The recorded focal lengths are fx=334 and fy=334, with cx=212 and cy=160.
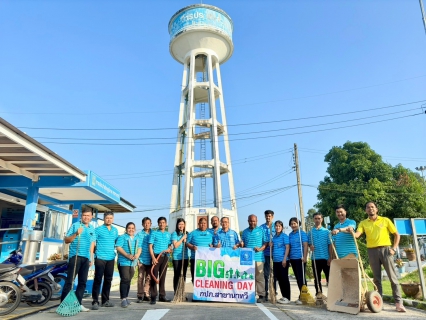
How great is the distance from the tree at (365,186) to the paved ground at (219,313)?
21.6m

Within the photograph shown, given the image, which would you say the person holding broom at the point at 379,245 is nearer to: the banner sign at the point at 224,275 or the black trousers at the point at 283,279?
the black trousers at the point at 283,279

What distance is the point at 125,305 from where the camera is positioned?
20.0ft

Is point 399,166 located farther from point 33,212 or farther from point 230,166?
point 33,212

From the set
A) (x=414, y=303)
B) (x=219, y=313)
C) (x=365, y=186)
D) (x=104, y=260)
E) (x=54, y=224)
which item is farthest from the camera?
(x=365, y=186)

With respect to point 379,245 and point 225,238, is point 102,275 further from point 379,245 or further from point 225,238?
point 379,245

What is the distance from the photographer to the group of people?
5949 mm

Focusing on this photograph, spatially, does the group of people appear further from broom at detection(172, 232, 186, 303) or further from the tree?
the tree

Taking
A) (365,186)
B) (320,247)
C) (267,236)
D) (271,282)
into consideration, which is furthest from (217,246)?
(365,186)

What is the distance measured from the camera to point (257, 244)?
692 centimetres

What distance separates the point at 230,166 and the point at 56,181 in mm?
15625

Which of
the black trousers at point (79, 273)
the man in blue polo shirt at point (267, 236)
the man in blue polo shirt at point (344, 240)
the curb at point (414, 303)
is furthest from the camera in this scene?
the man in blue polo shirt at point (267, 236)

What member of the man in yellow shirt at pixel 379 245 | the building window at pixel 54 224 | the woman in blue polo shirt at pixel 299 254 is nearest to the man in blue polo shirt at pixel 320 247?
the woman in blue polo shirt at pixel 299 254

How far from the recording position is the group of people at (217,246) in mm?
5949

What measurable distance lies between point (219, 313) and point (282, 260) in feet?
6.69
